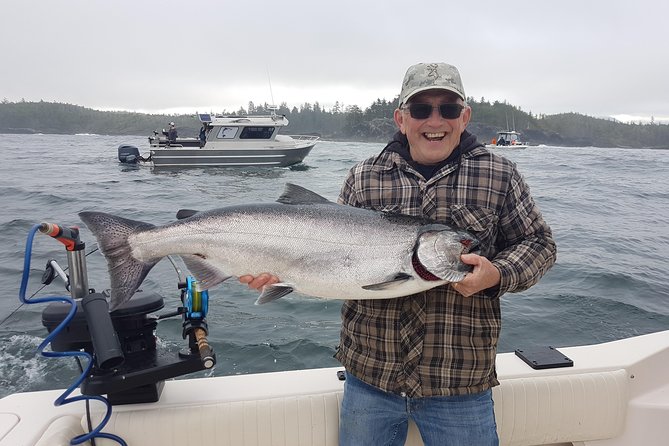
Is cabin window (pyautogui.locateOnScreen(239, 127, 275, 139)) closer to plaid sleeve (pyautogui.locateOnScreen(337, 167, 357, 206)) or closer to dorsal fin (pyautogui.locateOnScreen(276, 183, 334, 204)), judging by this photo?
plaid sleeve (pyautogui.locateOnScreen(337, 167, 357, 206))

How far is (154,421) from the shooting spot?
10.0 ft

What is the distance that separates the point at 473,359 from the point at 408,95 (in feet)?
5.24

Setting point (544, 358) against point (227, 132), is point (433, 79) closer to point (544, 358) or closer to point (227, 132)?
point (544, 358)

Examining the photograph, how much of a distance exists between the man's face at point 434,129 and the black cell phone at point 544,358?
6.06 feet

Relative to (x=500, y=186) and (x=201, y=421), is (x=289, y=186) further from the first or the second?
(x=201, y=421)

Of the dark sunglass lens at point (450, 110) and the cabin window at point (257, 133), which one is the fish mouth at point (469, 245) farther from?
the cabin window at point (257, 133)

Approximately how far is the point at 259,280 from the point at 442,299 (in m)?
1.13

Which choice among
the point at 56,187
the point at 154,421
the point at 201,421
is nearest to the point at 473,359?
the point at 201,421

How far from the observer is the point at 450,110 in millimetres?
2873

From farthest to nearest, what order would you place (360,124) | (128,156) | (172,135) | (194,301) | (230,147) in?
(360,124) < (172,135) < (128,156) < (230,147) < (194,301)

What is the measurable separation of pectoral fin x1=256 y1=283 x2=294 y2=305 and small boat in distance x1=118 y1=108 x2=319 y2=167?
34329 mm

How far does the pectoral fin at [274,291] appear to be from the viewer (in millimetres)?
2994

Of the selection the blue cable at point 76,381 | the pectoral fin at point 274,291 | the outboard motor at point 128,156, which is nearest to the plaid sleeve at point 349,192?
the pectoral fin at point 274,291

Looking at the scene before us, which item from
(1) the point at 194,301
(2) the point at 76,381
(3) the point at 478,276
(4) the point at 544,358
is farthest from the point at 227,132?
(3) the point at 478,276
